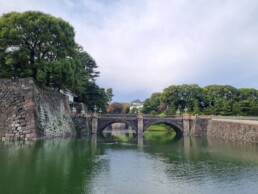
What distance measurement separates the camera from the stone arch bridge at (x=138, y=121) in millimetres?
62812

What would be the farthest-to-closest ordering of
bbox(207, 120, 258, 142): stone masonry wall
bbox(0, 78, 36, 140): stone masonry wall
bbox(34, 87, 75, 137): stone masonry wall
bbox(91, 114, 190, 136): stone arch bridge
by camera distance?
1. bbox(91, 114, 190, 136): stone arch bridge
2. bbox(207, 120, 258, 142): stone masonry wall
3. bbox(34, 87, 75, 137): stone masonry wall
4. bbox(0, 78, 36, 140): stone masonry wall

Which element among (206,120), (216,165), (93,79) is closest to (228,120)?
(206,120)

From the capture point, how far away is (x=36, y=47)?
46.0 m

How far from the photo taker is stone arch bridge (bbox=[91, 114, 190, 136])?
62.8 meters

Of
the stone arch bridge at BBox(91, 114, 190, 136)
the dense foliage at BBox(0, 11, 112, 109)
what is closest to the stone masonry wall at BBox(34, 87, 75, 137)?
the dense foliage at BBox(0, 11, 112, 109)

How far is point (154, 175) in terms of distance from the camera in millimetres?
22516

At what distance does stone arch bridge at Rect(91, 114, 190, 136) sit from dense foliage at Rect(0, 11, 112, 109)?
15.3m

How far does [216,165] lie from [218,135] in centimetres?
3281

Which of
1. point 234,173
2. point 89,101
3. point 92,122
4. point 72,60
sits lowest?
point 234,173

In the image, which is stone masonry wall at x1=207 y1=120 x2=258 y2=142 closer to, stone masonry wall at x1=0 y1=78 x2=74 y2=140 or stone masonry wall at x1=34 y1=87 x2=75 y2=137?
stone masonry wall at x1=34 y1=87 x2=75 y2=137

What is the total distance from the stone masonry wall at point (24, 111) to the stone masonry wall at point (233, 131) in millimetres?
27902

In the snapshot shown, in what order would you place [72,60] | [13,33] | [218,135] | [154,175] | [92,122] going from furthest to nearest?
[92,122]
[218,135]
[72,60]
[13,33]
[154,175]

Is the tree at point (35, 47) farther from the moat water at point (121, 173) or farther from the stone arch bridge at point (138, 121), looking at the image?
the stone arch bridge at point (138, 121)

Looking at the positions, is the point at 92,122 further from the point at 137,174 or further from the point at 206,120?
the point at 137,174
